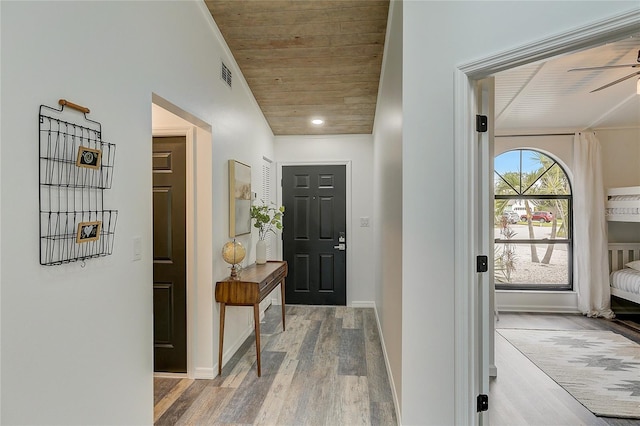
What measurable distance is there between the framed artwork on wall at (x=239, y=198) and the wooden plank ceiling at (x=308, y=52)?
3.25ft

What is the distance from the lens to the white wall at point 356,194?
16.0 ft

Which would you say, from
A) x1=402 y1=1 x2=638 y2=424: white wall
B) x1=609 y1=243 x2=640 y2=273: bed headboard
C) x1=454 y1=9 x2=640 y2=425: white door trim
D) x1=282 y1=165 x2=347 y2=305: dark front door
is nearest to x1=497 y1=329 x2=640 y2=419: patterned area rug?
x1=609 y1=243 x2=640 y2=273: bed headboard

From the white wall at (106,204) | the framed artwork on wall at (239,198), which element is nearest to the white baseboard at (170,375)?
the white wall at (106,204)

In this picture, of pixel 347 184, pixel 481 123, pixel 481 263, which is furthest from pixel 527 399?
pixel 347 184

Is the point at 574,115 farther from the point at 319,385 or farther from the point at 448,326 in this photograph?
the point at 319,385

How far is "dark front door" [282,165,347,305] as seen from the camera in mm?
4906

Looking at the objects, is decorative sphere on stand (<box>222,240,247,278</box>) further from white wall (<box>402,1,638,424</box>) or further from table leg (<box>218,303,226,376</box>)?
white wall (<box>402,1,638,424</box>)

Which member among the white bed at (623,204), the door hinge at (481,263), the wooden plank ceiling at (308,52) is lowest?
the door hinge at (481,263)

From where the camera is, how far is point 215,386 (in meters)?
2.67

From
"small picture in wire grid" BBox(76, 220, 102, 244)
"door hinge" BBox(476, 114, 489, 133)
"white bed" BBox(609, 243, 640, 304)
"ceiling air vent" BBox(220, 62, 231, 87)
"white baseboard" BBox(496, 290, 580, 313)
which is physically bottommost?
"white baseboard" BBox(496, 290, 580, 313)

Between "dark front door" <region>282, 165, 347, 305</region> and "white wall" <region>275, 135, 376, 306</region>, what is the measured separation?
0.11 metres

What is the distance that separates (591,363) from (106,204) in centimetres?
394

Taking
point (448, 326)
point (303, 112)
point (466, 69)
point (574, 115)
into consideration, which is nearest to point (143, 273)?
point (448, 326)

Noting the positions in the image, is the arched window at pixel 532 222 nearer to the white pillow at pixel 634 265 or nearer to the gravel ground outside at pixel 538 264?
the gravel ground outside at pixel 538 264
